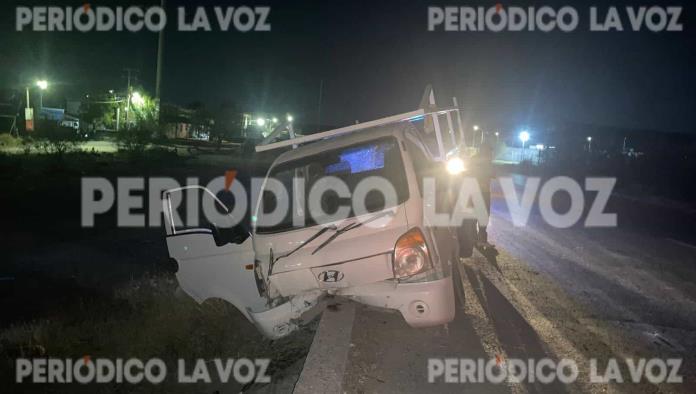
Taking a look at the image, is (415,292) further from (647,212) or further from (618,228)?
(647,212)

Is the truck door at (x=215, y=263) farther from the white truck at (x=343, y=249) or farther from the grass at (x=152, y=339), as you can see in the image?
the grass at (x=152, y=339)

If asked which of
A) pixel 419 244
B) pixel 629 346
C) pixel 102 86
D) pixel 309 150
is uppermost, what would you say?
pixel 102 86

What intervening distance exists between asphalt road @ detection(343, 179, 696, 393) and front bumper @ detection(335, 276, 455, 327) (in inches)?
14.1

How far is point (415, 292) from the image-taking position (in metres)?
3.87

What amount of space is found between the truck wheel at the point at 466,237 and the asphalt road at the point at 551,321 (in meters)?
0.23

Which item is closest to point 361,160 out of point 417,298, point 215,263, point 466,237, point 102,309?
point 417,298

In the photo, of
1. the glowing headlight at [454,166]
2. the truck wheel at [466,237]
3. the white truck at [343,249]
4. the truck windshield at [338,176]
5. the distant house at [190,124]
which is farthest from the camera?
the distant house at [190,124]

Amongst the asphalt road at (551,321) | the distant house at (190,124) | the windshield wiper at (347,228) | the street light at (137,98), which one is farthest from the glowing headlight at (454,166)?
the distant house at (190,124)

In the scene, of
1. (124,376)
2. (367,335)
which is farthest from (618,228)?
(124,376)

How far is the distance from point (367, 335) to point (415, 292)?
2.69ft

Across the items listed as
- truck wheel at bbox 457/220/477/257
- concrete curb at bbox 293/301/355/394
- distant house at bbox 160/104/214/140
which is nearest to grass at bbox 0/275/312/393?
concrete curb at bbox 293/301/355/394

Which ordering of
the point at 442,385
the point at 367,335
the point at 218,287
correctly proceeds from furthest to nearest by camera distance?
the point at 218,287 < the point at 367,335 < the point at 442,385

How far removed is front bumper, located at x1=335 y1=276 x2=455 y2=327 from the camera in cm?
386

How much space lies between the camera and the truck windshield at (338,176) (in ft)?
13.8
